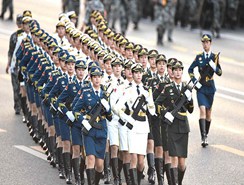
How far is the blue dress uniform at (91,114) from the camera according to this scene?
741 inches

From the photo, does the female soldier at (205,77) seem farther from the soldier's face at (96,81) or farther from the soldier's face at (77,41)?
the soldier's face at (96,81)

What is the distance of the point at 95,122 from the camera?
18.8 metres

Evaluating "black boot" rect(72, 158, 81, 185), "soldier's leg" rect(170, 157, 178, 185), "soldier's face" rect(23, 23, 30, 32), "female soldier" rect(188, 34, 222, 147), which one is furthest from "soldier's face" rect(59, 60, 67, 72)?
"soldier's face" rect(23, 23, 30, 32)

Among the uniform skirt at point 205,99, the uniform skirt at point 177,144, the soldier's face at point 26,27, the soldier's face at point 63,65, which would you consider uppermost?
the soldier's face at point 63,65

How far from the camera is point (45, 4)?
1752 inches

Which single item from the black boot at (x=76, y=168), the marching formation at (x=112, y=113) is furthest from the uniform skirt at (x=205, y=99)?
the black boot at (x=76, y=168)

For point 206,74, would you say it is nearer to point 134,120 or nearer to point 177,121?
point 177,121

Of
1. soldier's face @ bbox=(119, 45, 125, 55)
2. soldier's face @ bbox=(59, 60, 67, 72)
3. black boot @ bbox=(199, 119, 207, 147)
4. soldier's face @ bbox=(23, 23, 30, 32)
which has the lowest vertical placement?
black boot @ bbox=(199, 119, 207, 147)

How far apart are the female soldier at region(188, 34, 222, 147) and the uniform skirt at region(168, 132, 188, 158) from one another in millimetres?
3627

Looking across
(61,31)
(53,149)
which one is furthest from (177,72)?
(61,31)

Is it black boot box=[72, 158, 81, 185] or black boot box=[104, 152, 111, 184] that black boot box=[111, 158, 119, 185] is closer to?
black boot box=[104, 152, 111, 184]

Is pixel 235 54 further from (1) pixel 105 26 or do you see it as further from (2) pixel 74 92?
(2) pixel 74 92

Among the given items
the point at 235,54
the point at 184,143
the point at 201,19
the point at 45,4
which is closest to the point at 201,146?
the point at 184,143

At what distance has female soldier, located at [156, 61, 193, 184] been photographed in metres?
19.3
